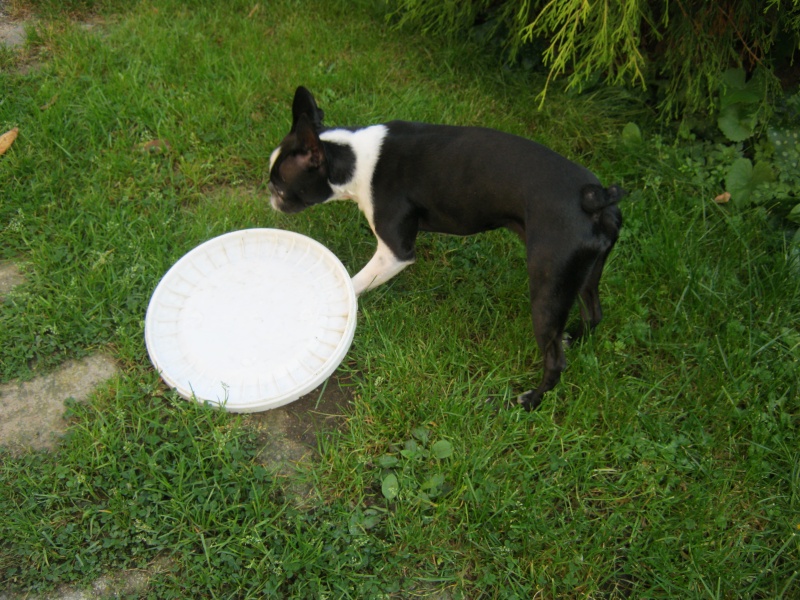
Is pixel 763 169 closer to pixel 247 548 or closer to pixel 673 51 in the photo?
pixel 673 51

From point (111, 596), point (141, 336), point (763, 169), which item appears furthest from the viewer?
point (763, 169)

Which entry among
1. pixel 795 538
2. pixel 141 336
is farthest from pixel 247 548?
pixel 795 538

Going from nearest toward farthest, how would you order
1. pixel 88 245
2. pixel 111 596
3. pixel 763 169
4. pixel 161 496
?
pixel 111 596, pixel 161 496, pixel 88 245, pixel 763 169

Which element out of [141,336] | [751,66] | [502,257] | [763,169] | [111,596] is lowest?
[111,596]

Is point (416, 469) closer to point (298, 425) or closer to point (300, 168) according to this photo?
point (298, 425)

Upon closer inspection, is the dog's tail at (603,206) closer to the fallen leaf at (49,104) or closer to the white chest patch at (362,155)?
the white chest patch at (362,155)

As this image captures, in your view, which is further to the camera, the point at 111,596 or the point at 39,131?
the point at 39,131

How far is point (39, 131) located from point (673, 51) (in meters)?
4.02

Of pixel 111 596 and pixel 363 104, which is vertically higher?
pixel 363 104

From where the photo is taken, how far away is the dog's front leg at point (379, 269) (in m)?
3.25

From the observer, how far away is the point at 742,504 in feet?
→ 9.04

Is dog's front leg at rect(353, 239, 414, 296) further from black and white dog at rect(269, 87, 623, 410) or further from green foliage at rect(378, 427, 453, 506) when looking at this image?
green foliage at rect(378, 427, 453, 506)

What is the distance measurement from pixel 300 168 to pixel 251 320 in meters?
0.81

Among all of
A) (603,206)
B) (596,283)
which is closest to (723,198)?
(596,283)
